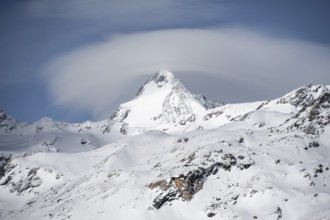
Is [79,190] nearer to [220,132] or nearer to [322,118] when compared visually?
[220,132]

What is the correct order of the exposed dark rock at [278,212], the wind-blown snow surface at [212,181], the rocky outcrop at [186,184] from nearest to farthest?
the exposed dark rock at [278,212], the wind-blown snow surface at [212,181], the rocky outcrop at [186,184]

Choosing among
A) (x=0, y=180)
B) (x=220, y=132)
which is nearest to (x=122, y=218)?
(x=220, y=132)

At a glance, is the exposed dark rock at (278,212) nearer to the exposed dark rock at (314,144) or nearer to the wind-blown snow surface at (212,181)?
the wind-blown snow surface at (212,181)

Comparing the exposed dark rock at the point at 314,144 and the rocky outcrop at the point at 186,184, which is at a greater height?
the exposed dark rock at the point at 314,144

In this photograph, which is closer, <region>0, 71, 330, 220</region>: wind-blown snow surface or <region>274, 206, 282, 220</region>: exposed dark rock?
<region>274, 206, 282, 220</region>: exposed dark rock

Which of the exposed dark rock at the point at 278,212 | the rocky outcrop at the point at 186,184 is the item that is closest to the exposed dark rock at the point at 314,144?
the rocky outcrop at the point at 186,184

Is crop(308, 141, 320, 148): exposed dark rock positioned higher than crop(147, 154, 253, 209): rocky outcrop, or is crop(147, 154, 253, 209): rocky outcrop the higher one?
crop(308, 141, 320, 148): exposed dark rock

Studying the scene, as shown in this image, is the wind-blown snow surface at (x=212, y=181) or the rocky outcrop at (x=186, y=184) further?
the rocky outcrop at (x=186, y=184)

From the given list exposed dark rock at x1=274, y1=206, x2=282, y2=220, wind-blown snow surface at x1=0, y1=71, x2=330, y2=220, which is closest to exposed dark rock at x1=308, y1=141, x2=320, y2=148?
wind-blown snow surface at x1=0, y1=71, x2=330, y2=220

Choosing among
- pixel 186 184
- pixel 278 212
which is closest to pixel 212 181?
pixel 186 184

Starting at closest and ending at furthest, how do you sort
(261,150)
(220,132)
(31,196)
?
(261,150) → (220,132) → (31,196)

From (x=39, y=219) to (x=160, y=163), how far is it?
76.9 feet

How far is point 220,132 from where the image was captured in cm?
10356

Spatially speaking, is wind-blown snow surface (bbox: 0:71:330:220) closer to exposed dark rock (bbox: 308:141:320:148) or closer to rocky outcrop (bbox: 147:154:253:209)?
exposed dark rock (bbox: 308:141:320:148)
